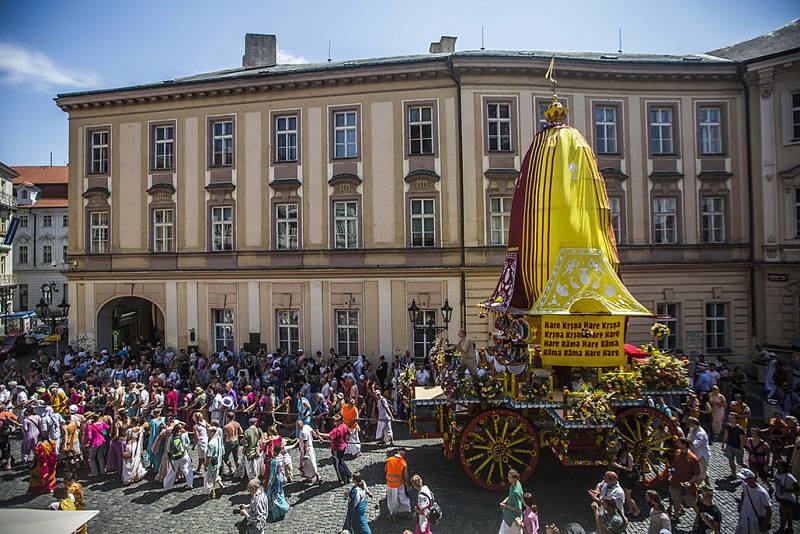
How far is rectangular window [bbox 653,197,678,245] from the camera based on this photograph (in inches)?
856

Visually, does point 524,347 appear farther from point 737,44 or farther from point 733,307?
point 737,44

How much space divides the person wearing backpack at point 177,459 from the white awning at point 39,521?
4.30 metres

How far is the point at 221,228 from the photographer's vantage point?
22703 mm

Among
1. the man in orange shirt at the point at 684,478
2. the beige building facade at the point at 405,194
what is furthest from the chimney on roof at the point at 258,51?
the man in orange shirt at the point at 684,478

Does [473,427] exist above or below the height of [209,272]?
below

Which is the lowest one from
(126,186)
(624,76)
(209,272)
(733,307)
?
(733,307)

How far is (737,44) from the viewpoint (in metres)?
24.7

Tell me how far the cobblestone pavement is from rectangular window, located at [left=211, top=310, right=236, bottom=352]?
35.0ft

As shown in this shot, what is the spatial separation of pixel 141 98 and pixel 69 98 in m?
3.72

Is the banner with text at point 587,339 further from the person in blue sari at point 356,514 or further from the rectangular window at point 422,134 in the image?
the rectangular window at point 422,134

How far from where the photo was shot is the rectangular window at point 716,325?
70.7ft

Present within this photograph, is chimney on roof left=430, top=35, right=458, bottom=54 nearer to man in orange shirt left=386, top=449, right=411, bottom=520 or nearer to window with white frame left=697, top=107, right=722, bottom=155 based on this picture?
window with white frame left=697, top=107, right=722, bottom=155

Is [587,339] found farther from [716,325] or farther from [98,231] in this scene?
[98,231]

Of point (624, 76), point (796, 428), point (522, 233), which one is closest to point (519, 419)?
point (522, 233)
